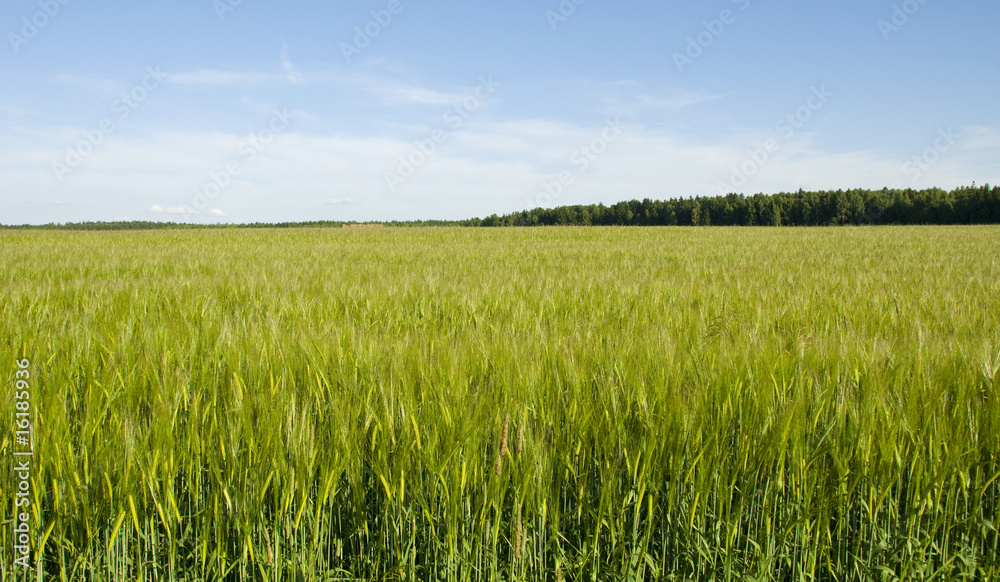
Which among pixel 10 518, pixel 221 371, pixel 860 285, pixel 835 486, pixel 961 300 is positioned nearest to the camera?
pixel 10 518

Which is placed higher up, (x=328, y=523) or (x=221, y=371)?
(x=221, y=371)

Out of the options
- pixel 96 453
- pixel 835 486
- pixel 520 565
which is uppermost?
pixel 96 453

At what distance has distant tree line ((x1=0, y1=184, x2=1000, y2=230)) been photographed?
56.6 metres

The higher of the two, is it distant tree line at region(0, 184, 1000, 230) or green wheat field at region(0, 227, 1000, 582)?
distant tree line at region(0, 184, 1000, 230)

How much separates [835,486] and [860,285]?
4298 millimetres

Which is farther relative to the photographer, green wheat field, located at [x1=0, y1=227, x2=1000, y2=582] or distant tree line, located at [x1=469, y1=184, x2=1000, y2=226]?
distant tree line, located at [x1=469, y1=184, x2=1000, y2=226]

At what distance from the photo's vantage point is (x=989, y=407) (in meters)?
1.39

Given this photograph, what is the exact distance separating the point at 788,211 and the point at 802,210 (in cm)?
208

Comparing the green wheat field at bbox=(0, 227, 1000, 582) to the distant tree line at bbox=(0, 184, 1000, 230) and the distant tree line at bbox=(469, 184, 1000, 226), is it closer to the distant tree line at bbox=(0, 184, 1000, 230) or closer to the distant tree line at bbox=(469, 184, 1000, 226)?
the distant tree line at bbox=(0, 184, 1000, 230)

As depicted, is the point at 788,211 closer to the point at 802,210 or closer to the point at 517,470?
the point at 802,210

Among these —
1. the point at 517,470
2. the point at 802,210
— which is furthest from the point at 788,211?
the point at 517,470

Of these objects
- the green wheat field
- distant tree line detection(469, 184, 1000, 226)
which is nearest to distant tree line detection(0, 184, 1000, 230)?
distant tree line detection(469, 184, 1000, 226)

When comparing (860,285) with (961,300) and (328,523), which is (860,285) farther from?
(328,523)

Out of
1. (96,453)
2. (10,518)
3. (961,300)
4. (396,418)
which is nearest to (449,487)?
(396,418)
